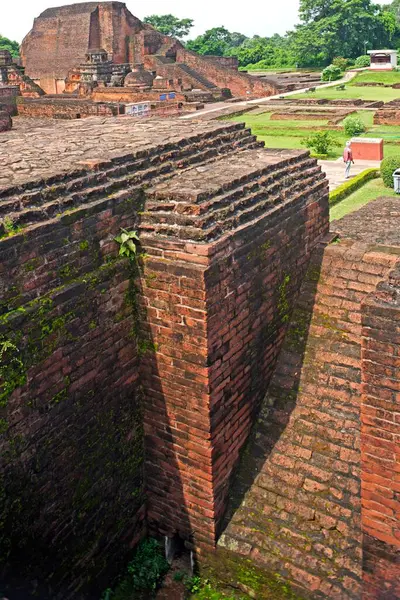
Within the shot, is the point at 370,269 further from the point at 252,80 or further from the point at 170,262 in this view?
the point at 252,80

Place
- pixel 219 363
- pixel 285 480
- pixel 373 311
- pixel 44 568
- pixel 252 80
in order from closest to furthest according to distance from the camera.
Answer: pixel 373 311
pixel 44 568
pixel 219 363
pixel 285 480
pixel 252 80

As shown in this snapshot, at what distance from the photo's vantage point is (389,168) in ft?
42.9

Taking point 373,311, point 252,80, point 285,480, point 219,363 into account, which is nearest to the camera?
point 373,311

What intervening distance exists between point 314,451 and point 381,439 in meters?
1.06

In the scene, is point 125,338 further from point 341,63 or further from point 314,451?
point 341,63

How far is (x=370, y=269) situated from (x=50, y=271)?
2690 mm

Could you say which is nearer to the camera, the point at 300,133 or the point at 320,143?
the point at 320,143

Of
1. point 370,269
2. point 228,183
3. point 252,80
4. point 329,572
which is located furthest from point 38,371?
point 252,80

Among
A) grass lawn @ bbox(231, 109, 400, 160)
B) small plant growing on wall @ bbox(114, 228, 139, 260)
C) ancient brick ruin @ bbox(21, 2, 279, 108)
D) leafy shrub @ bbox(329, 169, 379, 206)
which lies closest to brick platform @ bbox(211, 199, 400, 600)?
small plant growing on wall @ bbox(114, 228, 139, 260)

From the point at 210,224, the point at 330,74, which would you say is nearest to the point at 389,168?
the point at 210,224

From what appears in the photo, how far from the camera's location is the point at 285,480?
446 cm

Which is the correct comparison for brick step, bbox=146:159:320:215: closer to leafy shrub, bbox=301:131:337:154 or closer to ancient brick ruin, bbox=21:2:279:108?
leafy shrub, bbox=301:131:337:154

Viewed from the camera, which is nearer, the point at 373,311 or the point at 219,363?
the point at 373,311

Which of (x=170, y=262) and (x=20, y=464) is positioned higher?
(x=170, y=262)
